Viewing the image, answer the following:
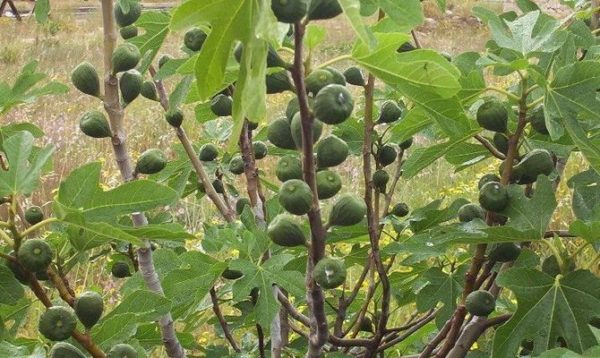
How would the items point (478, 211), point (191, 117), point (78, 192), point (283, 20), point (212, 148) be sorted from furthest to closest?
point (191, 117) → point (212, 148) → point (478, 211) → point (78, 192) → point (283, 20)

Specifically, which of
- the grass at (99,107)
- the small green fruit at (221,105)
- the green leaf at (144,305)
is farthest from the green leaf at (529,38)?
the grass at (99,107)

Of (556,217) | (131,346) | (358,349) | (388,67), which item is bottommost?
(556,217)

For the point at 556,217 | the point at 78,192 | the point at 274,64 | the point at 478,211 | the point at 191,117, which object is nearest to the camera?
the point at 274,64

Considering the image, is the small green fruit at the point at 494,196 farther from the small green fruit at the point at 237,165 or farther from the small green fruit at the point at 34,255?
the small green fruit at the point at 237,165

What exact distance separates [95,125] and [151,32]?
219 millimetres

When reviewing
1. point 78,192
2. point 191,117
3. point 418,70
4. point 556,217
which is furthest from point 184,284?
point 191,117

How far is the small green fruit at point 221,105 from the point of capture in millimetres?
1646

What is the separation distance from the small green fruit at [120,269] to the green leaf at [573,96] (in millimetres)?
1066

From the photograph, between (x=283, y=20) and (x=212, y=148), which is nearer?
(x=283, y=20)

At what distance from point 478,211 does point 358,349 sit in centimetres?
69

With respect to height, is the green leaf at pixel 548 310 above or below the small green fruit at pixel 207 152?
above

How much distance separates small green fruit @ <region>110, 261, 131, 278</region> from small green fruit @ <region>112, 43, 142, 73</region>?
0.62 metres

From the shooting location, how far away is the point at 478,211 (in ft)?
4.54

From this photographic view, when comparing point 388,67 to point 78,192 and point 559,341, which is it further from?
point 559,341
